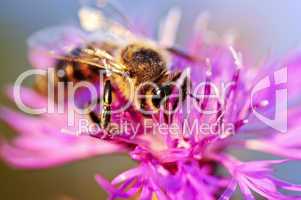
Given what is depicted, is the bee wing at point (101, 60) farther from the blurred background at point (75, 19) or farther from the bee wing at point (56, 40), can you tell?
the blurred background at point (75, 19)

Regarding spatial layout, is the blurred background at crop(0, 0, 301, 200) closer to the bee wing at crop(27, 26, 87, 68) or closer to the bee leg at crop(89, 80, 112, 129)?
the bee wing at crop(27, 26, 87, 68)

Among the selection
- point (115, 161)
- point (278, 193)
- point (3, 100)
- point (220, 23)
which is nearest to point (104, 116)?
point (278, 193)

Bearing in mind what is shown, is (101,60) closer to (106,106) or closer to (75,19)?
(106,106)

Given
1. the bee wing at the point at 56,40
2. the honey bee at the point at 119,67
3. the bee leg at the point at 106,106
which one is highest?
the bee wing at the point at 56,40

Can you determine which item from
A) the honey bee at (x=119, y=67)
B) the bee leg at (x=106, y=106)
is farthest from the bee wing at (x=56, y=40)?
the bee leg at (x=106, y=106)

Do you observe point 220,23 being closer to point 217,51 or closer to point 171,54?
point 217,51
